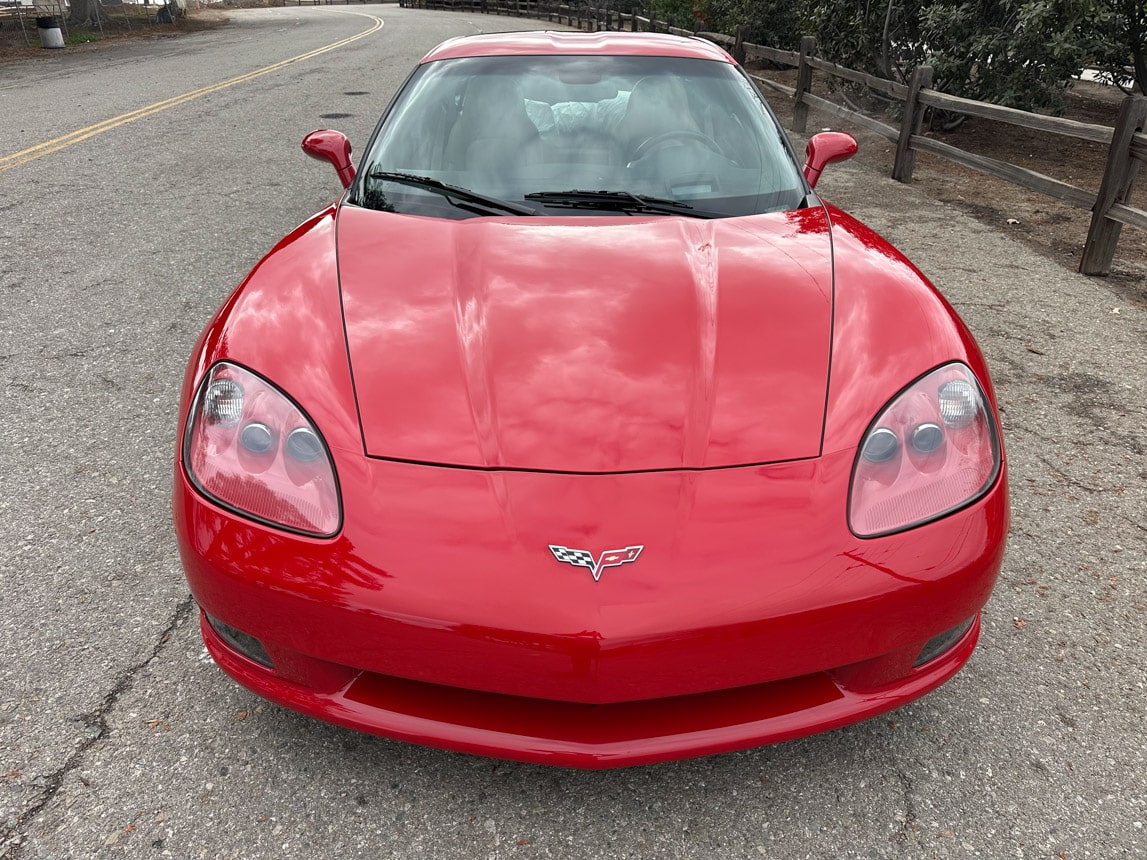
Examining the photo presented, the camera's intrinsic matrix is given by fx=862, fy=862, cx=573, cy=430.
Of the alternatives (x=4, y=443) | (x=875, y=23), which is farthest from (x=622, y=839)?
(x=875, y=23)

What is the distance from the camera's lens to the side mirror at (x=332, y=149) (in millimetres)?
3227

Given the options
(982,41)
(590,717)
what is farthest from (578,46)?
(982,41)

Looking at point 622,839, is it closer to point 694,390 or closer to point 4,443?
point 694,390

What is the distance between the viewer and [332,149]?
127 inches

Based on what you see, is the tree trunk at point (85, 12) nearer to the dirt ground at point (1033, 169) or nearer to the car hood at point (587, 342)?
the dirt ground at point (1033, 169)

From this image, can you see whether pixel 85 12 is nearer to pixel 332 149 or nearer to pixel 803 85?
pixel 803 85

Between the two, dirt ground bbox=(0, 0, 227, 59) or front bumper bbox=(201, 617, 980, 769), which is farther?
dirt ground bbox=(0, 0, 227, 59)

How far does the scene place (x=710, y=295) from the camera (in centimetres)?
211

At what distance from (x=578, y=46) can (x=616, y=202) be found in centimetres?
93

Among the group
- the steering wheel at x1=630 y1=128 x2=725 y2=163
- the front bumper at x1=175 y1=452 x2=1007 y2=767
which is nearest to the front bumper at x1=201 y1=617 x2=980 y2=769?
the front bumper at x1=175 y1=452 x2=1007 y2=767

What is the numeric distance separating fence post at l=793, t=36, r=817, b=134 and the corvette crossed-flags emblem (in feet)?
34.7

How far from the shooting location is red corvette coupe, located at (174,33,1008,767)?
155cm

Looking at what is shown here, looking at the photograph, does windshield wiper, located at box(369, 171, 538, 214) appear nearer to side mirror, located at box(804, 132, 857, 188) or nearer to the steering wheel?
the steering wheel

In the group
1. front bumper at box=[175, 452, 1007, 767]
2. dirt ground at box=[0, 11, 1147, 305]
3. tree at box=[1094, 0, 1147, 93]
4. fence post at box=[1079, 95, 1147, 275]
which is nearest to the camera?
front bumper at box=[175, 452, 1007, 767]
